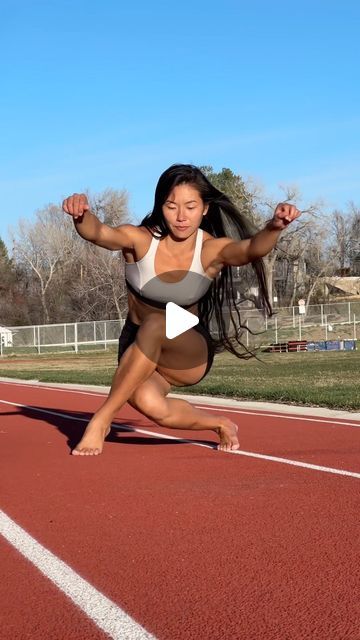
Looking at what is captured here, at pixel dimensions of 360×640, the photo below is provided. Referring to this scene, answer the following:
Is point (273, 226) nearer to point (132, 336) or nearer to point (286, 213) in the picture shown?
point (286, 213)

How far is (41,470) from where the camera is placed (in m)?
6.49

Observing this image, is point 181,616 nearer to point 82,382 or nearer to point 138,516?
point 138,516

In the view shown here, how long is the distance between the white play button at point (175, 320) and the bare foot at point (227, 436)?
1165 millimetres

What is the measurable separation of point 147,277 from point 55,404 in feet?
28.9

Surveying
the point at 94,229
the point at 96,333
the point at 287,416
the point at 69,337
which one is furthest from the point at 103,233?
the point at 69,337

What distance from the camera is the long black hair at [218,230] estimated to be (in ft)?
20.7

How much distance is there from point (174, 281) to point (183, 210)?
0.54 meters

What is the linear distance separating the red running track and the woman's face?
5.99 ft

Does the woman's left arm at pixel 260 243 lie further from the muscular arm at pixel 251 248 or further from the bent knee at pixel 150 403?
the bent knee at pixel 150 403

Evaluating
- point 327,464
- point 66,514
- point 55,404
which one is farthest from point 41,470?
point 55,404

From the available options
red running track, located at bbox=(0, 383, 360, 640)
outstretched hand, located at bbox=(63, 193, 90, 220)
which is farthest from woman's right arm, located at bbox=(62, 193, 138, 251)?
red running track, located at bbox=(0, 383, 360, 640)

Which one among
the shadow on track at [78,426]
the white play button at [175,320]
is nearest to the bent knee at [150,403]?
the white play button at [175,320]

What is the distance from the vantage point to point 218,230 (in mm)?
6645

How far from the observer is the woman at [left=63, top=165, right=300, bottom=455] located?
624cm
